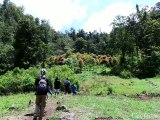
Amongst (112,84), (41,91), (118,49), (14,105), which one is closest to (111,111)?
(41,91)

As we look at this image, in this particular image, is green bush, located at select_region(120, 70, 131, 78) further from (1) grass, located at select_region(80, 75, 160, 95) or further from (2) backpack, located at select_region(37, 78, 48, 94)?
(2) backpack, located at select_region(37, 78, 48, 94)

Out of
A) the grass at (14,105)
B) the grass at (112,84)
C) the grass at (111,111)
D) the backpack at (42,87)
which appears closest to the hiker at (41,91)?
the backpack at (42,87)

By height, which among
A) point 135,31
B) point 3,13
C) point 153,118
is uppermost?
point 3,13

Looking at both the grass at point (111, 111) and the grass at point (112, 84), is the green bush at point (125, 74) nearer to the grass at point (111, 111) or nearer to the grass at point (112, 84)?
the grass at point (112, 84)

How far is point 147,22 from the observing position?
73.8 m

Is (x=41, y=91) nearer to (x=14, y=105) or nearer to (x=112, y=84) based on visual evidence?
(x=14, y=105)

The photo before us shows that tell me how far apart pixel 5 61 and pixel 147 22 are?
1011 inches

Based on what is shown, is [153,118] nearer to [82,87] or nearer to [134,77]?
[82,87]

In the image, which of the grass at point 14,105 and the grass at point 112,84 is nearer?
the grass at point 14,105

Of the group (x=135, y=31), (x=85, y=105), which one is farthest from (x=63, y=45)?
(x=85, y=105)

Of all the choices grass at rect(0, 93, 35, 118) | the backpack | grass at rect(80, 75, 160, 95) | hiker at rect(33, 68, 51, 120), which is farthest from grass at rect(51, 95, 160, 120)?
grass at rect(80, 75, 160, 95)

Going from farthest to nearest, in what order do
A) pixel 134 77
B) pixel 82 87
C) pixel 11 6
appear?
pixel 11 6, pixel 134 77, pixel 82 87

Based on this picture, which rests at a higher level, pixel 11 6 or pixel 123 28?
pixel 11 6

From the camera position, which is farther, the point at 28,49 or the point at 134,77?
the point at 28,49
